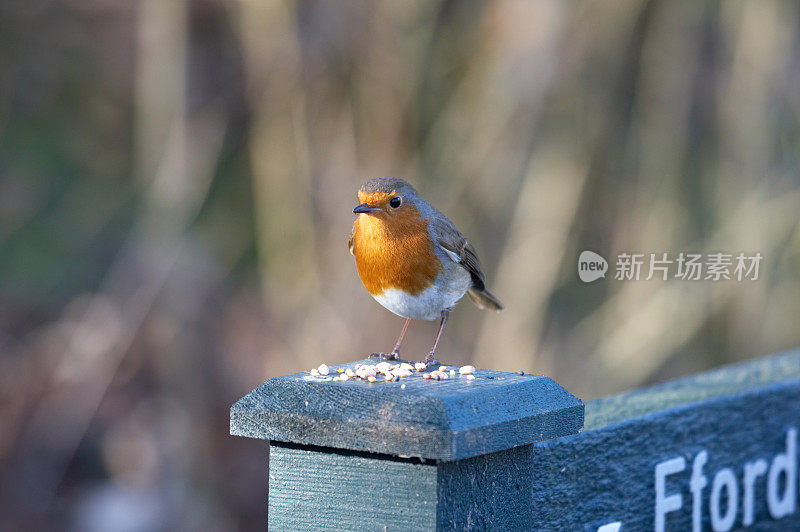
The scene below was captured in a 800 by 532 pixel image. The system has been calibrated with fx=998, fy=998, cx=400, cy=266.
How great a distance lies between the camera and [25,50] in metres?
4.62

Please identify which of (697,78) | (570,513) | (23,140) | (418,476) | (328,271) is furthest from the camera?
(23,140)

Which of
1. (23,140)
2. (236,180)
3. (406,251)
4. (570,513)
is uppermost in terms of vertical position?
(23,140)

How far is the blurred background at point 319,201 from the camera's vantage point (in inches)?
150

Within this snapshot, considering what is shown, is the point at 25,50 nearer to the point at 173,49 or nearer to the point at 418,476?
the point at 173,49

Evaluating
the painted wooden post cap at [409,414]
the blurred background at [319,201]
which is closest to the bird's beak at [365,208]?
the painted wooden post cap at [409,414]

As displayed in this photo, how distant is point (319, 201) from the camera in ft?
12.5

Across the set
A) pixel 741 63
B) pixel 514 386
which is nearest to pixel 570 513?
pixel 514 386

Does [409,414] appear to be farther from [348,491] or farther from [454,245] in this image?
[454,245]

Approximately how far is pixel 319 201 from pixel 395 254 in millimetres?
2146

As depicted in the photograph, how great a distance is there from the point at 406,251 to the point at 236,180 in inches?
117

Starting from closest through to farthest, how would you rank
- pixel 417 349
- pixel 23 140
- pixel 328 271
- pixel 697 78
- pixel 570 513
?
pixel 570 513, pixel 328 271, pixel 417 349, pixel 697 78, pixel 23 140

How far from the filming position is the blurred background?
3.82 metres

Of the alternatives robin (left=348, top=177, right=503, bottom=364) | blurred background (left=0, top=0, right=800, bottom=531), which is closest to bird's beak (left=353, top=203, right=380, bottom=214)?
robin (left=348, top=177, right=503, bottom=364)

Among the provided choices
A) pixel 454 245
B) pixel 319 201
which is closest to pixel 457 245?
pixel 454 245
